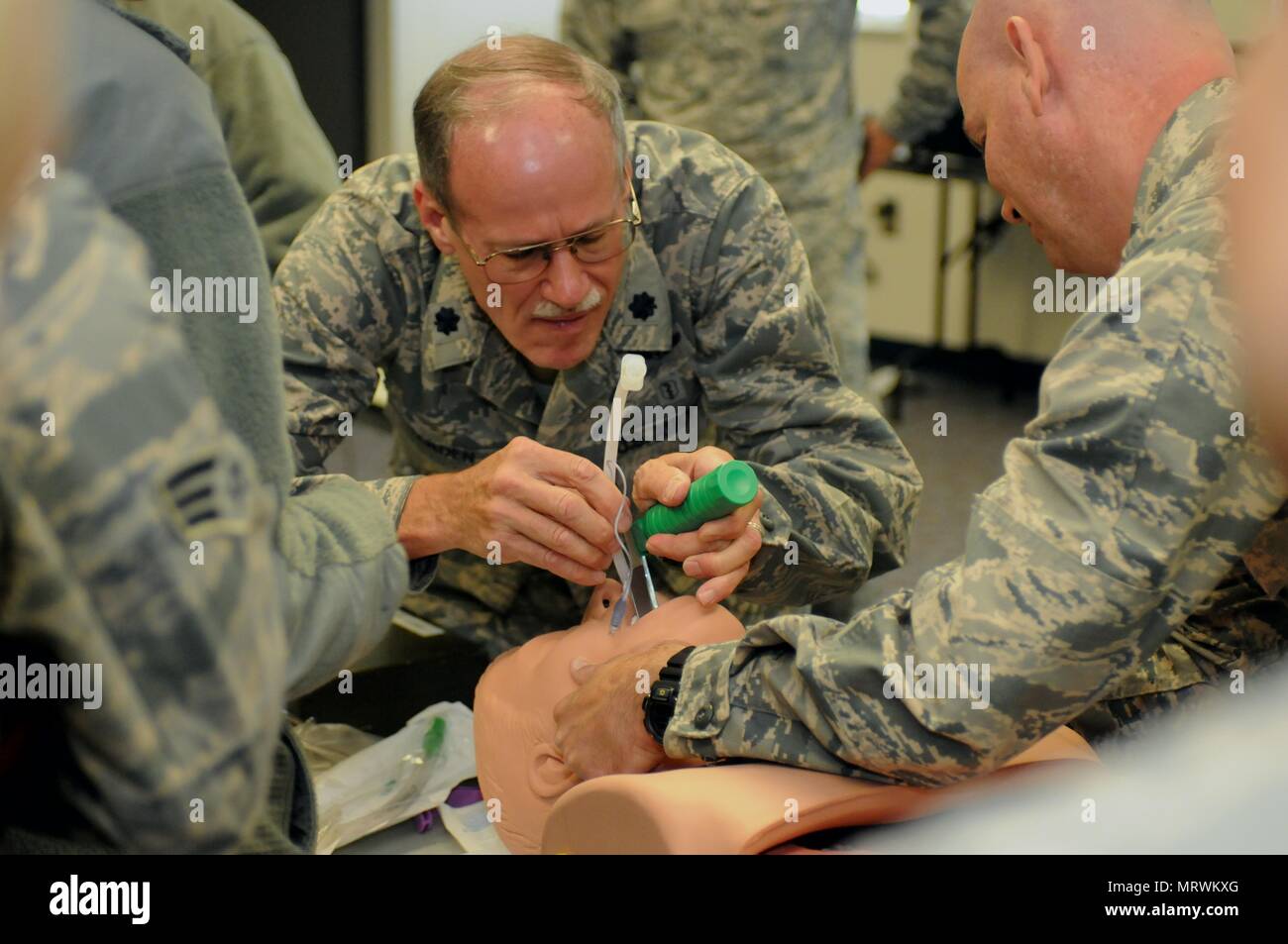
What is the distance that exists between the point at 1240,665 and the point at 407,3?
12.3 feet

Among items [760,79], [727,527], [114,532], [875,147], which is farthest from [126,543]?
[875,147]

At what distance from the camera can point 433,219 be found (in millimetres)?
1703

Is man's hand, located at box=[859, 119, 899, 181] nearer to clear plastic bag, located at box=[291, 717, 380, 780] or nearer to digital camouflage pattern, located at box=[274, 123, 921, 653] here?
digital camouflage pattern, located at box=[274, 123, 921, 653]

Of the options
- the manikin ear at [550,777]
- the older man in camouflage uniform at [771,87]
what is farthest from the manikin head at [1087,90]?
the older man in camouflage uniform at [771,87]

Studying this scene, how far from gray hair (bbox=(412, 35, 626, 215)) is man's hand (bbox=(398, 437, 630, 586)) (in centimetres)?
36

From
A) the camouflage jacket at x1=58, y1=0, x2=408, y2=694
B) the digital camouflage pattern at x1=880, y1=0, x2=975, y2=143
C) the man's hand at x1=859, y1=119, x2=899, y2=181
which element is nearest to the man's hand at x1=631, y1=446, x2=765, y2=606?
the camouflage jacket at x1=58, y1=0, x2=408, y2=694

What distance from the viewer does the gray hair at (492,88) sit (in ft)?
5.17

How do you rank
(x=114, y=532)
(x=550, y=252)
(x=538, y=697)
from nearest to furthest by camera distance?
1. (x=114, y=532)
2. (x=538, y=697)
3. (x=550, y=252)

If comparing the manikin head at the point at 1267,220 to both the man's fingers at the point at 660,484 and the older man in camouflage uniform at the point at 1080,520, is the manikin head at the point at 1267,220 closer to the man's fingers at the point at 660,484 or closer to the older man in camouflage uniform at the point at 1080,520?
the older man in camouflage uniform at the point at 1080,520

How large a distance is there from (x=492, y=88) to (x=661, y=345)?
400 mm

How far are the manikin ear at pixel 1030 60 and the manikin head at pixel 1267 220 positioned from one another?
21.5 inches

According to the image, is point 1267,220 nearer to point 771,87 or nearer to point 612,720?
point 612,720
